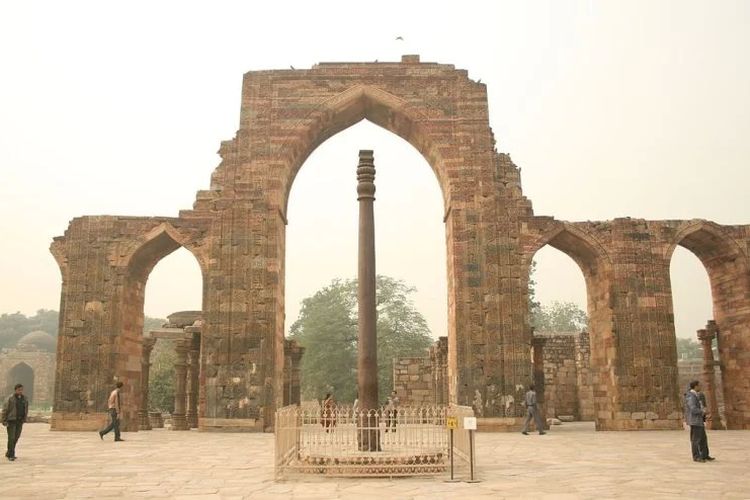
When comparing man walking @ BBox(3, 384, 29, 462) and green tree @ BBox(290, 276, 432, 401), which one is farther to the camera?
green tree @ BBox(290, 276, 432, 401)

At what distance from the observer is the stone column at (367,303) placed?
8719 mm

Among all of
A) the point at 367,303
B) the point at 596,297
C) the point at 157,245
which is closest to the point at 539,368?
the point at 596,297

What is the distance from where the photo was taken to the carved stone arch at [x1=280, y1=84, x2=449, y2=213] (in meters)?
17.2

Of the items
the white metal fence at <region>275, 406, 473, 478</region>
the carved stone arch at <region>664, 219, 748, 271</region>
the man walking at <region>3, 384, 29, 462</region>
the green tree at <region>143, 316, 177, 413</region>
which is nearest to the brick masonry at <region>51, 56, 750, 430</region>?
the carved stone arch at <region>664, 219, 748, 271</region>

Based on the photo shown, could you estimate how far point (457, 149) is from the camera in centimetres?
1722

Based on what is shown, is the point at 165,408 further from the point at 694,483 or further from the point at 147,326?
the point at 147,326

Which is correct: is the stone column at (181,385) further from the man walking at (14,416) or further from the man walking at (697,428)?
the man walking at (697,428)

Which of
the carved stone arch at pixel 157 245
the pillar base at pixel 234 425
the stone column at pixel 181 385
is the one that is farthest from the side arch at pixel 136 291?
the pillar base at pixel 234 425

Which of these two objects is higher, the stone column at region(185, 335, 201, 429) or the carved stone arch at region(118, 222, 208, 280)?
the carved stone arch at region(118, 222, 208, 280)

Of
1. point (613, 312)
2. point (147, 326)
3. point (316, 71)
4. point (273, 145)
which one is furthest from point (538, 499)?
point (147, 326)

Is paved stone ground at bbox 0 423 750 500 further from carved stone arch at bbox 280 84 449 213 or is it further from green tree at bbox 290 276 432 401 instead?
green tree at bbox 290 276 432 401

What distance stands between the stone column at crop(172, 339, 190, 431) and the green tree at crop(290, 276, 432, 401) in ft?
58.7

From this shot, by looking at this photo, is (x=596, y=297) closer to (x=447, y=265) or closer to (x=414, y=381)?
(x=447, y=265)

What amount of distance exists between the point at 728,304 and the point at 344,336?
23504mm
